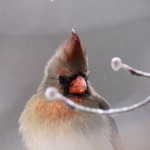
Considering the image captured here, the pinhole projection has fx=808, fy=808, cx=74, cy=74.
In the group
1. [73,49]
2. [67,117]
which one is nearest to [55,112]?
[67,117]

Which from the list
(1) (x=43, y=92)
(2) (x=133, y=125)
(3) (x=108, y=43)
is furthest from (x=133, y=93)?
(2) (x=133, y=125)

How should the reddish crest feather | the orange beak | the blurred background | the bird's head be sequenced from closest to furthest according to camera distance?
the reddish crest feather → the bird's head → the orange beak → the blurred background

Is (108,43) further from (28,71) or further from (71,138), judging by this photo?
(71,138)

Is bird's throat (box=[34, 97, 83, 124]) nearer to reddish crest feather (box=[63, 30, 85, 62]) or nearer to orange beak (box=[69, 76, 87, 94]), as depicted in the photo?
orange beak (box=[69, 76, 87, 94])

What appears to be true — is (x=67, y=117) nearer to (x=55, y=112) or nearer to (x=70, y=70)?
(x=55, y=112)

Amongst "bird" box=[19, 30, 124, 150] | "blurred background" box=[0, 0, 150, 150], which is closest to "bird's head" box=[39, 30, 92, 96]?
"bird" box=[19, 30, 124, 150]

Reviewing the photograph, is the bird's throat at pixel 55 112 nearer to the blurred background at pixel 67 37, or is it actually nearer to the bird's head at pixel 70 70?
the bird's head at pixel 70 70

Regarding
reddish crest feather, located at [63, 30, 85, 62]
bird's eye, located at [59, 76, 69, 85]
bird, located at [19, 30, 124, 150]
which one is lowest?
bird, located at [19, 30, 124, 150]
